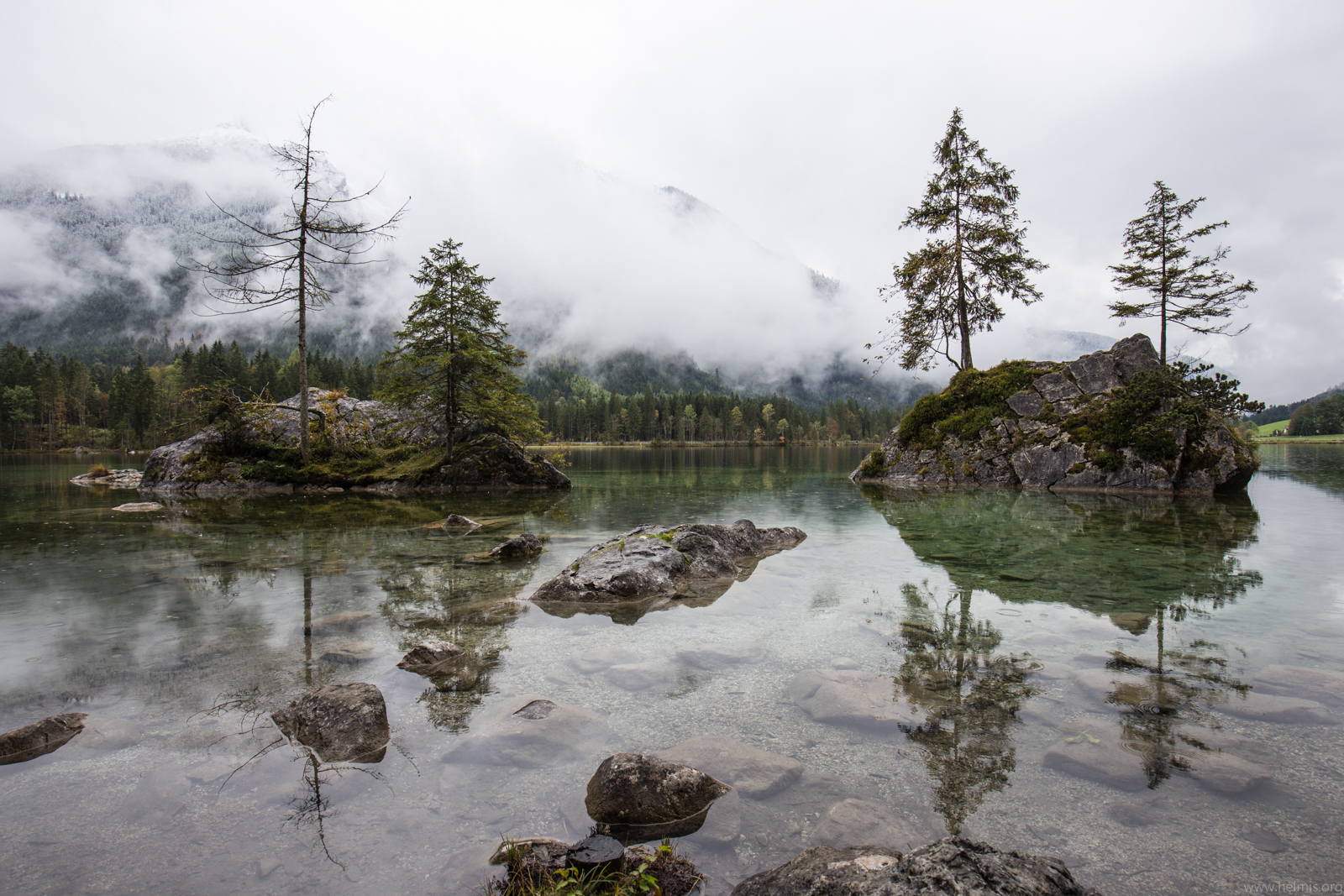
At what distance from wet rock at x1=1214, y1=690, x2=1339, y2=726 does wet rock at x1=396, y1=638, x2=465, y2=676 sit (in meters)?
7.20

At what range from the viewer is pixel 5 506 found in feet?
64.5

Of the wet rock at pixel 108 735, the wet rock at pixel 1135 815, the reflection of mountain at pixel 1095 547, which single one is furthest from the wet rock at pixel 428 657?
the reflection of mountain at pixel 1095 547

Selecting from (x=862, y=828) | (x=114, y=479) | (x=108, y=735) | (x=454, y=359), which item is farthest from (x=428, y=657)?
(x=114, y=479)

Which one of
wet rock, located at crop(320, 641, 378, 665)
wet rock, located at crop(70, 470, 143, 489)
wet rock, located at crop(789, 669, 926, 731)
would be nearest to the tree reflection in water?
wet rock, located at crop(789, 669, 926, 731)

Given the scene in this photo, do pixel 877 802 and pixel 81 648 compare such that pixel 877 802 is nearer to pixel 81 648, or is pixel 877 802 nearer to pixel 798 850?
pixel 798 850

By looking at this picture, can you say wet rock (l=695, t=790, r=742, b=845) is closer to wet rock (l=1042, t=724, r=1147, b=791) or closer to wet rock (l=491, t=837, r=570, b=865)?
wet rock (l=491, t=837, r=570, b=865)

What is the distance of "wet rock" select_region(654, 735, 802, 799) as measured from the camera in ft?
13.1

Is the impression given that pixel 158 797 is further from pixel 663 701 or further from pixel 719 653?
pixel 719 653

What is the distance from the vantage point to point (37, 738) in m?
4.45

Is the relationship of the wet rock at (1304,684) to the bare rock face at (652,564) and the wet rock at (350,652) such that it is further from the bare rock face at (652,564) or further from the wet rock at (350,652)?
the wet rock at (350,652)

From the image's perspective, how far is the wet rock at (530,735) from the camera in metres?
4.33

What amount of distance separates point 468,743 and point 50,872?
2236 millimetres

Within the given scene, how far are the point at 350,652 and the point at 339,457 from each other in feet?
79.4

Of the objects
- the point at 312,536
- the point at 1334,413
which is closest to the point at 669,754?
the point at 312,536
